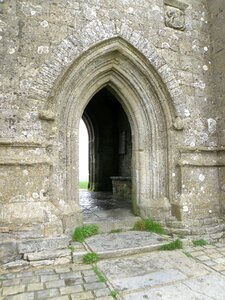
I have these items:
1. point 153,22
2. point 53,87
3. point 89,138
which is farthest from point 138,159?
point 89,138

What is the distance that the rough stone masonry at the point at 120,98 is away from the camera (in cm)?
347

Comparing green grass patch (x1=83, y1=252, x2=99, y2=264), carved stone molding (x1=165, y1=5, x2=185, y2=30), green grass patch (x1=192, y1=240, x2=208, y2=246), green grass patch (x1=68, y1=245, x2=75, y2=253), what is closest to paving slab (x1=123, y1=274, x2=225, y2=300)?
green grass patch (x1=83, y1=252, x2=99, y2=264)

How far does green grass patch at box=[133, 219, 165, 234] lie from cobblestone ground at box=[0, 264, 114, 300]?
1379mm

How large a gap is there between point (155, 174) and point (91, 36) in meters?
2.45

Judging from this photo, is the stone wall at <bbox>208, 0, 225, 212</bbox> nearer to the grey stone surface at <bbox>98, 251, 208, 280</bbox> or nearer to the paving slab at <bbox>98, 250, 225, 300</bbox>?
the grey stone surface at <bbox>98, 251, 208, 280</bbox>

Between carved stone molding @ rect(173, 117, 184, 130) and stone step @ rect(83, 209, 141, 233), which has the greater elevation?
carved stone molding @ rect(173, 117, 184, 130)

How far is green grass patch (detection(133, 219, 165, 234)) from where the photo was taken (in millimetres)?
4202

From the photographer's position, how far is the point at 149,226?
4.26m

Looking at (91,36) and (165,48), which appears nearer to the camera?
(91,36)

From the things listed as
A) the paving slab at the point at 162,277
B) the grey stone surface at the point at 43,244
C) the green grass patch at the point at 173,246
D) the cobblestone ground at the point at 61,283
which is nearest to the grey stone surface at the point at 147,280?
the paving slab at the point at 162,277

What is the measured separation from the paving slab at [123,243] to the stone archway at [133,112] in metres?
0.49

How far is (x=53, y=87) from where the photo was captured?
3.70 m

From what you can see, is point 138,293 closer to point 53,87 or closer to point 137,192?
point 137,192

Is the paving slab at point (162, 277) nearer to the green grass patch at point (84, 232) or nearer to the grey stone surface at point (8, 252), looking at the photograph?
the green grass patch at point (84, 232)
